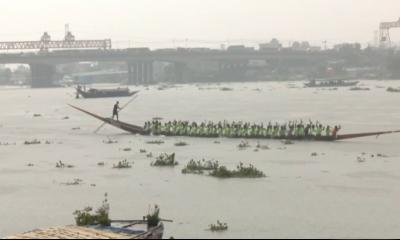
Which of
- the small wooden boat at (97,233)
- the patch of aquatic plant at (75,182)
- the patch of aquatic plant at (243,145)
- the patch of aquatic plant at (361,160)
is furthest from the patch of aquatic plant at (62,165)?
the small wooden boat at (97,233)

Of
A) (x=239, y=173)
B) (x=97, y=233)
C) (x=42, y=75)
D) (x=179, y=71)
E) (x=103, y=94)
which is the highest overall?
(x=179, y=71)

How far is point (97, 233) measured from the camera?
1196 cm

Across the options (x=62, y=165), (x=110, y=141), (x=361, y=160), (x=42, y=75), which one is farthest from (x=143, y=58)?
(x=361, y=160)

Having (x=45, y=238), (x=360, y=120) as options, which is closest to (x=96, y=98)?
(x=360, y=120)

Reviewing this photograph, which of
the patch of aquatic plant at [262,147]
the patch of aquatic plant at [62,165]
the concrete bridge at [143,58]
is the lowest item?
the patch of aquatic plant at [62,165]

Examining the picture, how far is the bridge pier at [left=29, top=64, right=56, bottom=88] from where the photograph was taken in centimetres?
15016

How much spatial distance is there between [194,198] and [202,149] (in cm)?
1285

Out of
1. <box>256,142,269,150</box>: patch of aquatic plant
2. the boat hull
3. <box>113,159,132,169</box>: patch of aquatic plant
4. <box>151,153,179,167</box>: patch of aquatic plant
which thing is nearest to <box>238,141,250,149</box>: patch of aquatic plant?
<box>256,142,269,150</box>: patch of aquatic plant

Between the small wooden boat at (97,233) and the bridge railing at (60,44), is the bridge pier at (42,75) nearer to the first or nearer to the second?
the bridge railing at (60,44)

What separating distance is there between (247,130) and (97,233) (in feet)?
82.6

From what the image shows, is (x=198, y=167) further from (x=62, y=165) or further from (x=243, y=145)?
(x=243, y=145)

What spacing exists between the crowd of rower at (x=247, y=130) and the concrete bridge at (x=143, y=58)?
10127 cm

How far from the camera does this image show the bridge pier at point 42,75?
150 m

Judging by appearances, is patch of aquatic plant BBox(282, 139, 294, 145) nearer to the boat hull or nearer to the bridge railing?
the boat hull
